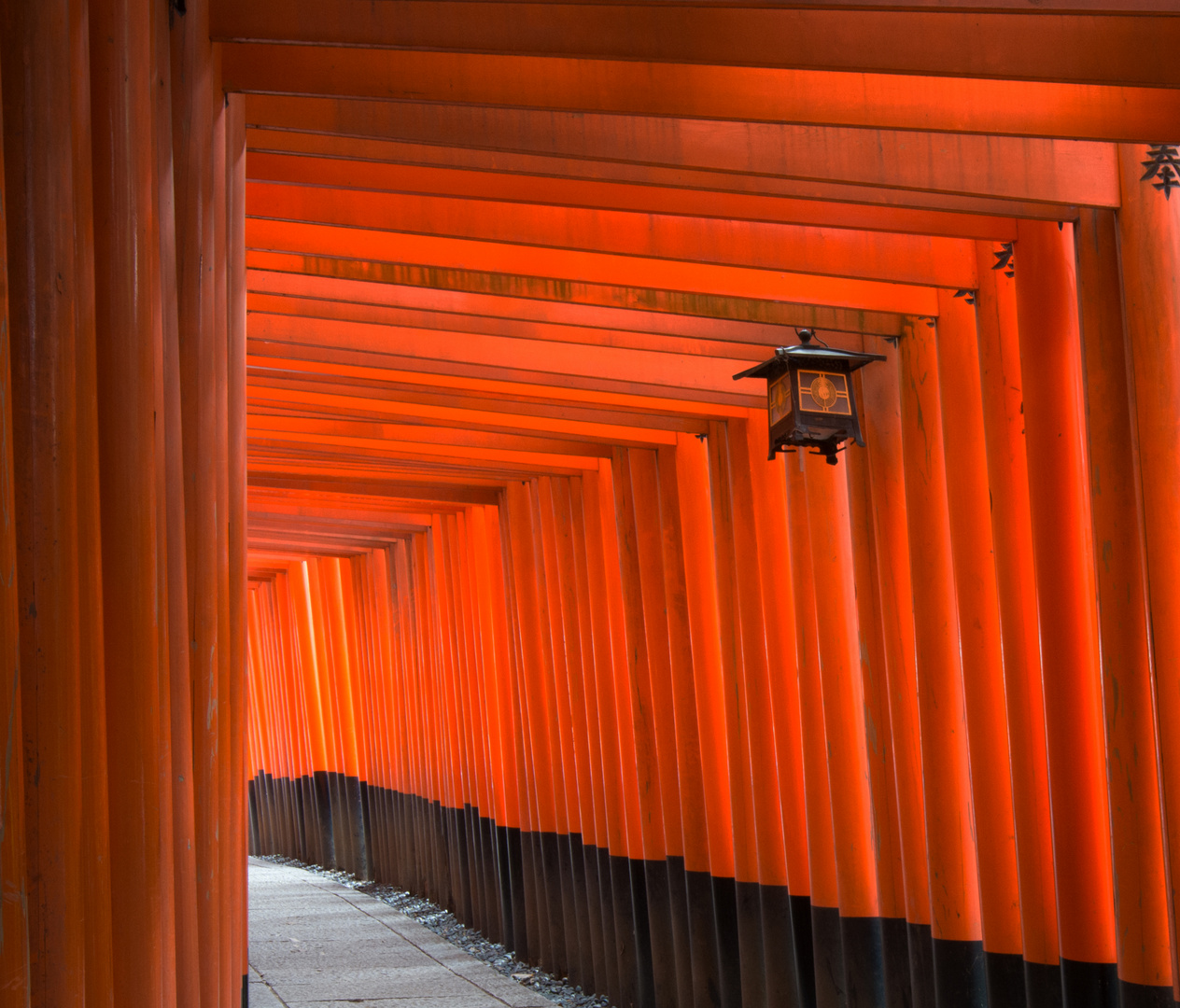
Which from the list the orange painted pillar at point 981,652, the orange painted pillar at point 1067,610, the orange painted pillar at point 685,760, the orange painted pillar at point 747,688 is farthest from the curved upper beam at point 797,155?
the orange painted pillar at point 685,760

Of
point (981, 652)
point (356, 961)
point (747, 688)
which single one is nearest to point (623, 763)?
point (747, 688)

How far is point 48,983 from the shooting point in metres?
2.15

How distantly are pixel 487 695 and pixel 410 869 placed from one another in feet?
12.1

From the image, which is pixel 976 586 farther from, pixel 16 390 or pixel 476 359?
pixel 16 390

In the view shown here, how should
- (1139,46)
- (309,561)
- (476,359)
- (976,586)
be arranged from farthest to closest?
(309,561) < (476,359) < (976,586) < (1139,46)

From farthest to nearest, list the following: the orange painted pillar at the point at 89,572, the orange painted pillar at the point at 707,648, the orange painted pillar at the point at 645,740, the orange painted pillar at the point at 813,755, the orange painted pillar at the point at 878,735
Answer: the orange painted pillar at the point at 645,740 → the orange painted pillar at the point at 707,648 → the orange painted pillar at the point at 813,755 → the orange painted pillar at the point at 878,735 → the orange painted pillar at the point at 89,572

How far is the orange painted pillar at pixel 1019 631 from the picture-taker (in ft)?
18.1

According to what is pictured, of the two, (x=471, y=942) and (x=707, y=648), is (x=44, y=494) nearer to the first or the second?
(x=707, y=648)

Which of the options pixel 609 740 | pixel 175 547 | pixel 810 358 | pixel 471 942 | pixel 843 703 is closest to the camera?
pixel 175 547

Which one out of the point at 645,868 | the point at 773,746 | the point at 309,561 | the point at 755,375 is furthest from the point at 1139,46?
the point at 309,561

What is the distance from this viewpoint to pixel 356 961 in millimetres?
11219

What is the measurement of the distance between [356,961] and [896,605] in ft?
21.3

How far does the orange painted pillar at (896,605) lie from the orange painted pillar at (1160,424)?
197cm

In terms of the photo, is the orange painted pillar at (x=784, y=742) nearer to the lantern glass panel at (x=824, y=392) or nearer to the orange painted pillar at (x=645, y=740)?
the orange painted pillar at (x=645, y=740)
